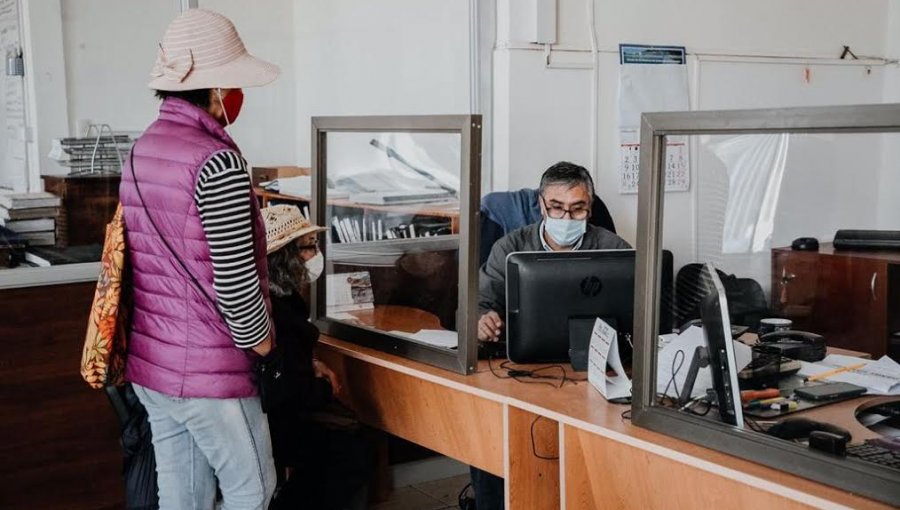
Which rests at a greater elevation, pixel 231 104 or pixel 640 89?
pixel 640 89

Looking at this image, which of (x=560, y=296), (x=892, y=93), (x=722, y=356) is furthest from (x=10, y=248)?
(x=892, y=93)

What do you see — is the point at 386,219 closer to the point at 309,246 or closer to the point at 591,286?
the point at 309,246

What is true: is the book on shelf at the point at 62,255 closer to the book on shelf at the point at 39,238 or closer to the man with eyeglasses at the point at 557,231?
the book on shelf at the point at 39,238

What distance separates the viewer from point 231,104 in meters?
2.48

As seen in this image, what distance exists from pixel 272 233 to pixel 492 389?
777 millimetres

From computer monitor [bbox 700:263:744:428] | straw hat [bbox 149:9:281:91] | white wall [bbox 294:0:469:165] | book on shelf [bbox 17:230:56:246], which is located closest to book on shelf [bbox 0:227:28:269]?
book on shelf [bbox 17:230:56:246]

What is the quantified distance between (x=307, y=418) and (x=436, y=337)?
16.5 inches

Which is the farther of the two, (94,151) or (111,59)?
(111,59)

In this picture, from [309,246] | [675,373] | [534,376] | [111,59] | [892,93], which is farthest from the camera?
[892,93]

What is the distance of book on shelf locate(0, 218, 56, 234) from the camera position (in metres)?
3.62

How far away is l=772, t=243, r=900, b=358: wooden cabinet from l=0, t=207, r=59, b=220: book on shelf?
8.11ft

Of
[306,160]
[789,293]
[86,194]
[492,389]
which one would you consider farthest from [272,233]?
[789,293]

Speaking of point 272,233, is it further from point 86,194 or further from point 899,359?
point 899,359

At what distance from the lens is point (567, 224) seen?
125 inches
